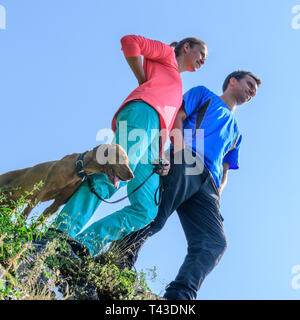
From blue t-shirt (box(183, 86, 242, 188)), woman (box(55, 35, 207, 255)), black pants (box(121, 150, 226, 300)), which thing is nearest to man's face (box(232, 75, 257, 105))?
blue t-shirt (box(183, 86, 242, 188))

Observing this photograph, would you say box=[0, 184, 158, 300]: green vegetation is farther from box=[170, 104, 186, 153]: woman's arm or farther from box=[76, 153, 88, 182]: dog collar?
box=[170, 104, 186, 153]: woman's arm

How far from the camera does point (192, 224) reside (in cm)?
477

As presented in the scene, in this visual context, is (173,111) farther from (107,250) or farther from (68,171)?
(107,250)

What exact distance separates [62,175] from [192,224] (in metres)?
1.32

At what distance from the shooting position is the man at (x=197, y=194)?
436cm

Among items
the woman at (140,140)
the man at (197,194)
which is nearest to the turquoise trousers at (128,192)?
the woman at (140,140)

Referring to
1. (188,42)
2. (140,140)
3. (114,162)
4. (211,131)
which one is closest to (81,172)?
(114,162)

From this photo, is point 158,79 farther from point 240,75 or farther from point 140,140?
point 240,75

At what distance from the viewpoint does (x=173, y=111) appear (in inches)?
187

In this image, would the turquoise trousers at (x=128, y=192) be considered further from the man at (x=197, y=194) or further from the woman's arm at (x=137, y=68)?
the woman's arm at (x=137, y=68)

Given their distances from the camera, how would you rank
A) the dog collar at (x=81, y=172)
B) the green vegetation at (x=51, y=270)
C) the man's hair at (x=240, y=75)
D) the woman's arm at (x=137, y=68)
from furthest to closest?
the man's hair at (x=240, y=75) < the woman's arm at (x=137, y=68) < the dog collar at (x=81, y=172) < the green vegetation at (x=51, y=270)

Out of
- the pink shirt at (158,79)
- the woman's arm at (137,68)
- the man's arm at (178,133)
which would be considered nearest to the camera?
the pink shirt at (158,79)
